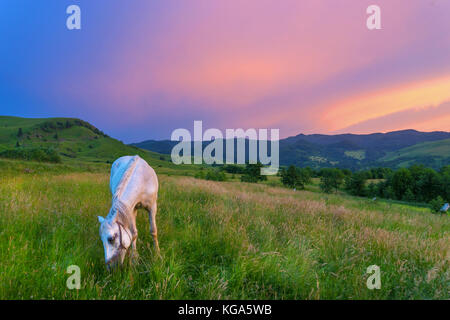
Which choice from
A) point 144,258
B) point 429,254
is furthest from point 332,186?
point 144,258

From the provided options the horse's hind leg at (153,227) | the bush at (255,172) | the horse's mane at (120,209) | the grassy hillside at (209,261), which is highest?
the horse's mane at (120,209)

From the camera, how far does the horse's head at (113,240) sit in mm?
2586

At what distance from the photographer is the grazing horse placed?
8.61 feet

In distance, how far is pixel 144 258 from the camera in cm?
326

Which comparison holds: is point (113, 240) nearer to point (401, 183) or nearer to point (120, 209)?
point (120, 209)

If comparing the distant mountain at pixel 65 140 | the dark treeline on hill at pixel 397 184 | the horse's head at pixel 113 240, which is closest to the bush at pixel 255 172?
the dark treeline on hill at pixel 397 184

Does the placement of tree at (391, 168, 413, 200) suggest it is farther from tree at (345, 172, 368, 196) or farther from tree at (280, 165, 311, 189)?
tree at (280, 165, 311, 189)

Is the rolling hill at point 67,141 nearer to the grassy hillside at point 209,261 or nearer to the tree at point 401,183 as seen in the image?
the tree at point 401,183

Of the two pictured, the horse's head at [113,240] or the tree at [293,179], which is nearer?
the horse's head at [113,240]

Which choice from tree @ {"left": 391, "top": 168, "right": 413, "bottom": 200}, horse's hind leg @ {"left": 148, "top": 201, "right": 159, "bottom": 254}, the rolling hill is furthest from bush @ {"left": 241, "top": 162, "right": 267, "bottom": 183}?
the rolling hill

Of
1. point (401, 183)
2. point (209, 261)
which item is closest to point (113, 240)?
point (209, 261)

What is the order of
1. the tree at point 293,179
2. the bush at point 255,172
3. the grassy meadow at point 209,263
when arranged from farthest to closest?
the bush at point 255,172 → the tree at point 293,179 → the grassy meadow at point 209,263
